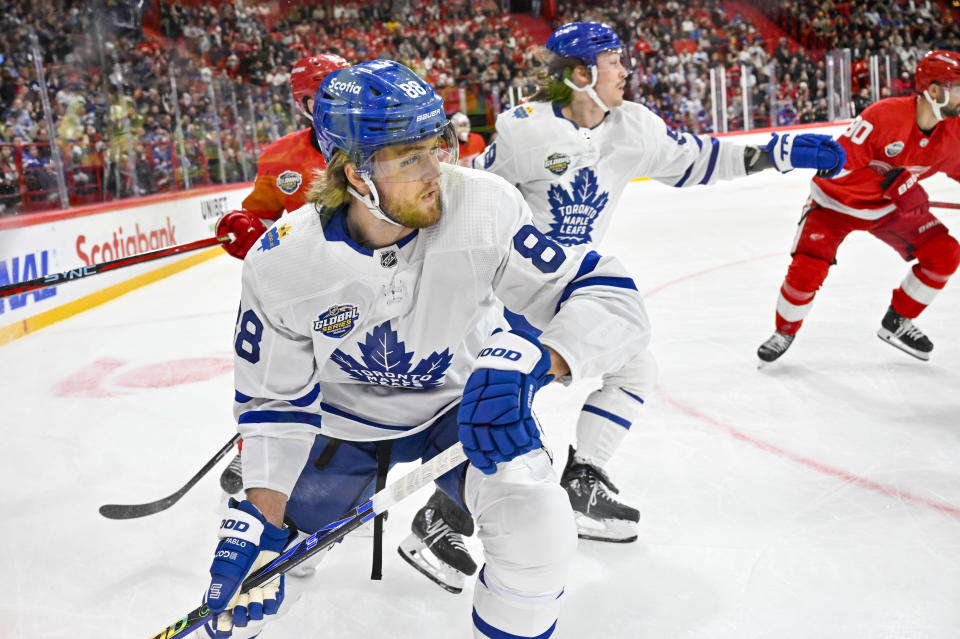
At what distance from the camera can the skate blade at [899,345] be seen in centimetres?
343

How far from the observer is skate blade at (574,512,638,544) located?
7.13ft

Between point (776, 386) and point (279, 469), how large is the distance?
2299 mm

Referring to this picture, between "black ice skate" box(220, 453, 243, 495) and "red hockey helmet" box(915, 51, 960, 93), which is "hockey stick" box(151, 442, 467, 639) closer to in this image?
"black ice skate" box(220, 453, 243, 495)

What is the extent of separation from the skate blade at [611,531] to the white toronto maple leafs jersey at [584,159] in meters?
0.94

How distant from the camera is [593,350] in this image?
4.56 ft

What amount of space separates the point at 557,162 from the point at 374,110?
1.27 meters

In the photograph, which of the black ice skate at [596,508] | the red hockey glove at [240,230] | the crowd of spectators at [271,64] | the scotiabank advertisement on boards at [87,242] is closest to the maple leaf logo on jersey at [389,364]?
the black ice skate at [596,508]

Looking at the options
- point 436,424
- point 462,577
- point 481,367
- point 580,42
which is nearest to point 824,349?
point 580,42

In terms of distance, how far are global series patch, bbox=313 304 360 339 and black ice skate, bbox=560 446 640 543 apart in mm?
944

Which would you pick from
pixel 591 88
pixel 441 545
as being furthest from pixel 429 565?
pixel 591 88

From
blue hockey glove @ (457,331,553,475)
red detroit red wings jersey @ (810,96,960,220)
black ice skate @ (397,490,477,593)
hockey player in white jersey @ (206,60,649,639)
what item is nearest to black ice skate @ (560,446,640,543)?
black ice skate @ (397,490,477,593)

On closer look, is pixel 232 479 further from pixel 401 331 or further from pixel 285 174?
pixel 401 331

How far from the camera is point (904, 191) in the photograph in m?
3.24

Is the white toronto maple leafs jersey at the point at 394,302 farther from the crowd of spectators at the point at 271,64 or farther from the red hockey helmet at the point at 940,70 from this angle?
the red hockey helmet at the point at 940,70
